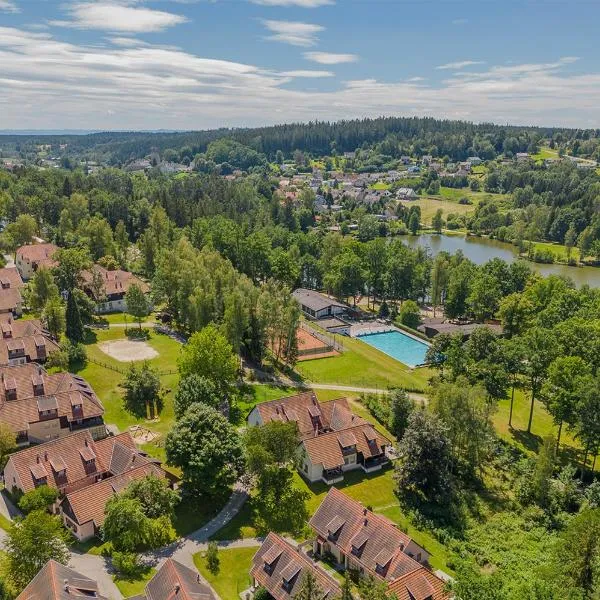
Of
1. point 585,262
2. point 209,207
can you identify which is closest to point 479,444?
point 209,207

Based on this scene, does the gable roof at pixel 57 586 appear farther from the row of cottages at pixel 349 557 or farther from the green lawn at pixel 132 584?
the row of cottages at pixel 349 557

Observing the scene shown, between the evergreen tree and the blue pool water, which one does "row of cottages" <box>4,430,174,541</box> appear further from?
the blue pool water

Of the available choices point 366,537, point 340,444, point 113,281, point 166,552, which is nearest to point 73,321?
point 113,281

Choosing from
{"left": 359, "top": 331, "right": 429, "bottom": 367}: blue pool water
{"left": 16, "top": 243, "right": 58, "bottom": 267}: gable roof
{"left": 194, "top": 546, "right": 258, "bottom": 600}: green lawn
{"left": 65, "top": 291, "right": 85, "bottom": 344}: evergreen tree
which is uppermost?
{"left": 16, "top": 243, "right": 58, "bottom": 267}: gable roof

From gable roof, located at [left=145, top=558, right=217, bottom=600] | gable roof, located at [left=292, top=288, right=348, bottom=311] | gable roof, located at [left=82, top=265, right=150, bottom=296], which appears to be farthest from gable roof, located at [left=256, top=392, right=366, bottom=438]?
gable roof, located at [left=82, top=265, right=150, bottom=296]

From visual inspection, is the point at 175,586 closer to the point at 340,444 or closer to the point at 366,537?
the point at 366,537

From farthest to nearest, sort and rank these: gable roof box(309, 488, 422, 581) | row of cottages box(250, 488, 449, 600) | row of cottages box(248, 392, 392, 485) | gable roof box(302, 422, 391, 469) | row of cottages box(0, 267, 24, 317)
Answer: row of cottages box(0, 267, 24, 317)
row of cottages box(248, 392, 392, 485)
gable roof box(302, 422, 391, 469)
gable roof box(309, 488, 422, 581)
row of cottages box(250, 488, 449, 600)
